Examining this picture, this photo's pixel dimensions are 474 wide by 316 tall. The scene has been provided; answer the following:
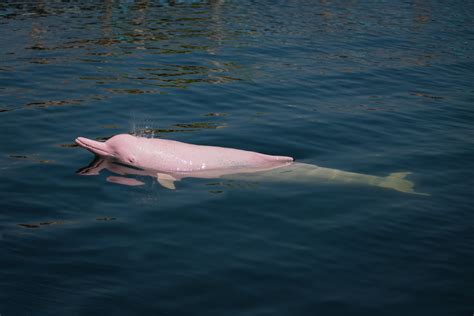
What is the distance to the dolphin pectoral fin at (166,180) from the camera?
8.33 metres

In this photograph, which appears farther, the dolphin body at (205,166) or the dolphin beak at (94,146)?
the dolphin beak at (94,146)

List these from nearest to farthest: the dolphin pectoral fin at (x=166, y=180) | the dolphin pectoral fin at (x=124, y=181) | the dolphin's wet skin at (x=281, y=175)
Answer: the dolphin pectoral fin at (x=166, y=180), the dolphin pectoral fin at (x=124, y=181), the dolphin's wet skin at (x=281, y=175)

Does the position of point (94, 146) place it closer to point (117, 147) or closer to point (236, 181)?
point (117, 147)

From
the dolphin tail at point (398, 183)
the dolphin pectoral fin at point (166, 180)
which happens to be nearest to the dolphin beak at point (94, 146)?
the dolphin pectoral fin at point (166, 180)

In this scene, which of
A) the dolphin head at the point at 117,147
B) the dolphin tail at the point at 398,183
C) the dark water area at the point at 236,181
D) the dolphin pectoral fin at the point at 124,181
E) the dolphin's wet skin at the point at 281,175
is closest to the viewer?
the dark water area at the point at 236,181

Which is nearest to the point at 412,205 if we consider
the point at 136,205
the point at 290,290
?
the point at 290,290

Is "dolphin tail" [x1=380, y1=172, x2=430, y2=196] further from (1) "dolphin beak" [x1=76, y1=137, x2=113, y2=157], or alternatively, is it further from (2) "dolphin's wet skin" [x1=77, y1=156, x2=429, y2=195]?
(1) "dolphin beak" [x1=76, y1=137, x2=113, y2=157]

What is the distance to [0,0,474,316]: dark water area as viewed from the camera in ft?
19.7

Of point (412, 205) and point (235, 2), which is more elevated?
point (235, 2)

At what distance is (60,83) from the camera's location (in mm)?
13297

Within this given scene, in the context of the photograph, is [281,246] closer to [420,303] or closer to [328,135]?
[420,303]

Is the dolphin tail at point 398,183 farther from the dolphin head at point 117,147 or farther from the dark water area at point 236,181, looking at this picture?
the dolphin head at point 117,147

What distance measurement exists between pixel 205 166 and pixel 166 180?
762 mm

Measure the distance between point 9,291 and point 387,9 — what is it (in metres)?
21.9
